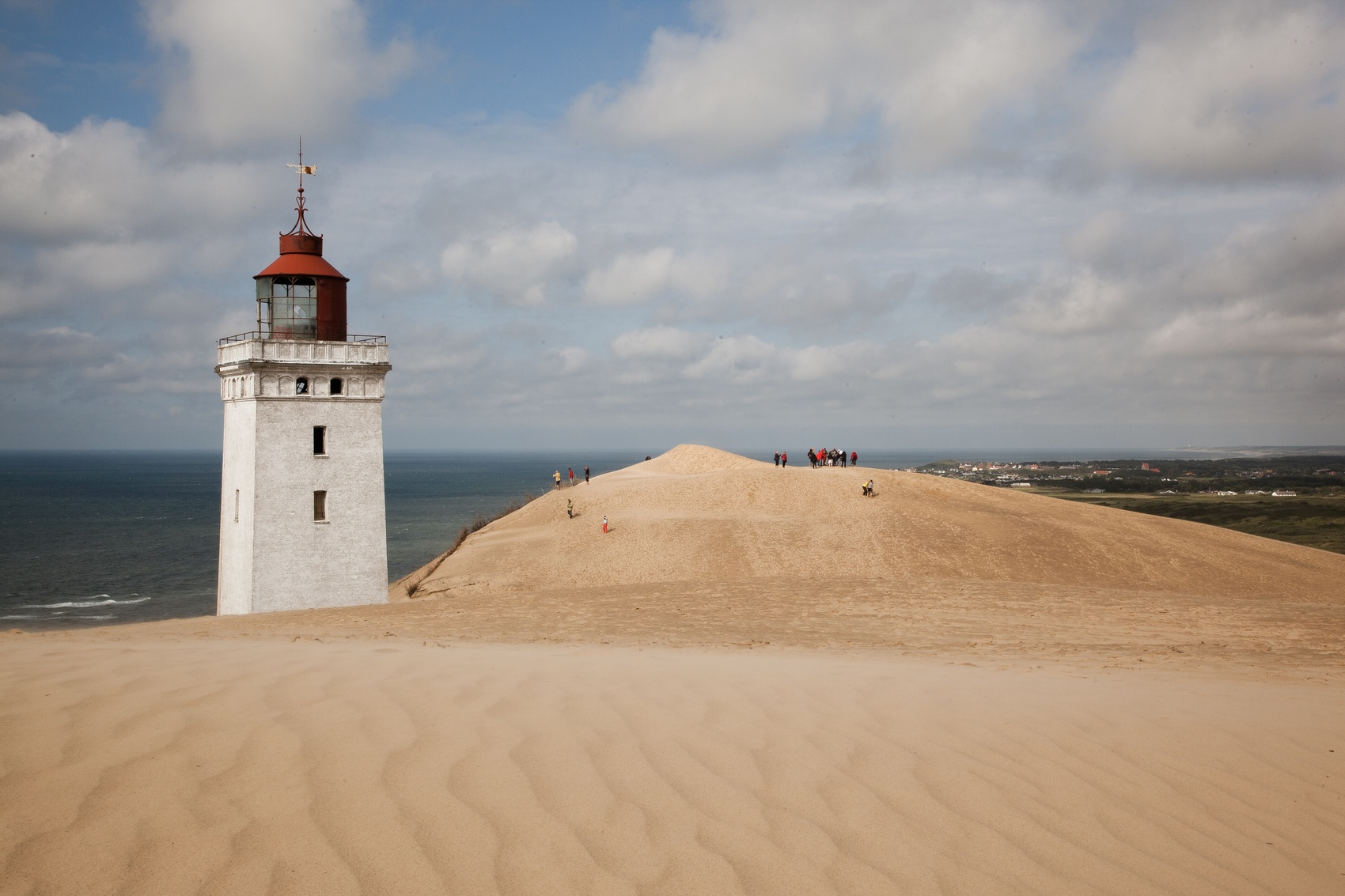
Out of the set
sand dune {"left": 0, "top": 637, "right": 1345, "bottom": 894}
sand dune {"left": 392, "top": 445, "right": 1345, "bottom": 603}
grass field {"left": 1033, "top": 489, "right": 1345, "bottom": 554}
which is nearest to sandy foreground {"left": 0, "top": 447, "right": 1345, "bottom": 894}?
sand dune {"left": 0, "top": 637, "right": 1345, "bottom": 894}

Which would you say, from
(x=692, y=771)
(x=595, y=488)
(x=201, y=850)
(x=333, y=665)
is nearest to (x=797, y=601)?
(x=333, y=665)

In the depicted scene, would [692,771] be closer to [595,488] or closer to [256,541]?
[256,541]

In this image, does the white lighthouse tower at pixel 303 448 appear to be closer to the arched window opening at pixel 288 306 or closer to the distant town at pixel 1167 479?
the arched window opening at pixel 288 306

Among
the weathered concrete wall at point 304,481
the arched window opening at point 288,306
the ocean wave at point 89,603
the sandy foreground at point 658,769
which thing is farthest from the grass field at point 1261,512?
the ocean wave at point 89,603

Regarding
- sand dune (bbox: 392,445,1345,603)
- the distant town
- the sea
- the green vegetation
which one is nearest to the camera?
sand dune (bbox: 392,445,1345,603)

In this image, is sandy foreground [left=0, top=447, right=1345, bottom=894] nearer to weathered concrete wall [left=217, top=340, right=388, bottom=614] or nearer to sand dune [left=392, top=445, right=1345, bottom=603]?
weathered concrete wall [left=217, top=340, right=388, bottom=614]
